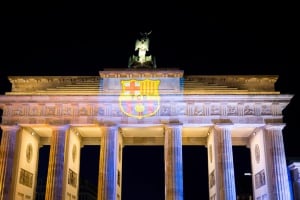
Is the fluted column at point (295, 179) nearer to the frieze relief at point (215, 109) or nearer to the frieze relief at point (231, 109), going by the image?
the frieze relief at point (231, 109)

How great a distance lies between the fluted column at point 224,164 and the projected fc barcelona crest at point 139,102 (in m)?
6.40

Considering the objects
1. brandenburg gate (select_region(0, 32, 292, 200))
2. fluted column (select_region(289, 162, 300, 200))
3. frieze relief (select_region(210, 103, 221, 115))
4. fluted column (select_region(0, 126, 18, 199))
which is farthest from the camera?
fluted column (select_region(289, 162, 300, 200))

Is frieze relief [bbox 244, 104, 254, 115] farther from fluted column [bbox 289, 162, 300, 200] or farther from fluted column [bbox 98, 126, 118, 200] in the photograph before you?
fluted column [bbox 98, 126, 118, 200]

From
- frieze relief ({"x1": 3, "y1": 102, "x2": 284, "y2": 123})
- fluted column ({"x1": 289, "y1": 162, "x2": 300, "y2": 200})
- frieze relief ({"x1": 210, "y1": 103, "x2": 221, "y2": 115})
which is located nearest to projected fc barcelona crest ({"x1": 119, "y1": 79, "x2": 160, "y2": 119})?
frieze relief ({"x1": 3, "y1": 102, "x2": 284, "y2": 123})

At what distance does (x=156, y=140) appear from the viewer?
42.2 meters

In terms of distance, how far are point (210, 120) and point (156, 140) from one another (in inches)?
350

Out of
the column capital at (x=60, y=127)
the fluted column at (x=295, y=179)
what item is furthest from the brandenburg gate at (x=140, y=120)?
the fluted column at (x=295, y=179)

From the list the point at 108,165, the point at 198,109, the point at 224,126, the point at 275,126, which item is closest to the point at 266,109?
the point at 275,126

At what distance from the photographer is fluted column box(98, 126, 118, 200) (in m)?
33.2

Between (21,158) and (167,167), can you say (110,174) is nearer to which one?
(167,167)

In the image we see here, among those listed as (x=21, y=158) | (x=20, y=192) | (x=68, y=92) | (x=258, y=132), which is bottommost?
(x=20, y=192)

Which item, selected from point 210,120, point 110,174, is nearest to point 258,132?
point 210,120

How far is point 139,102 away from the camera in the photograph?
35.8m

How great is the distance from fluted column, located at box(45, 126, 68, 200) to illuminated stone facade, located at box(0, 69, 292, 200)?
0.09m
